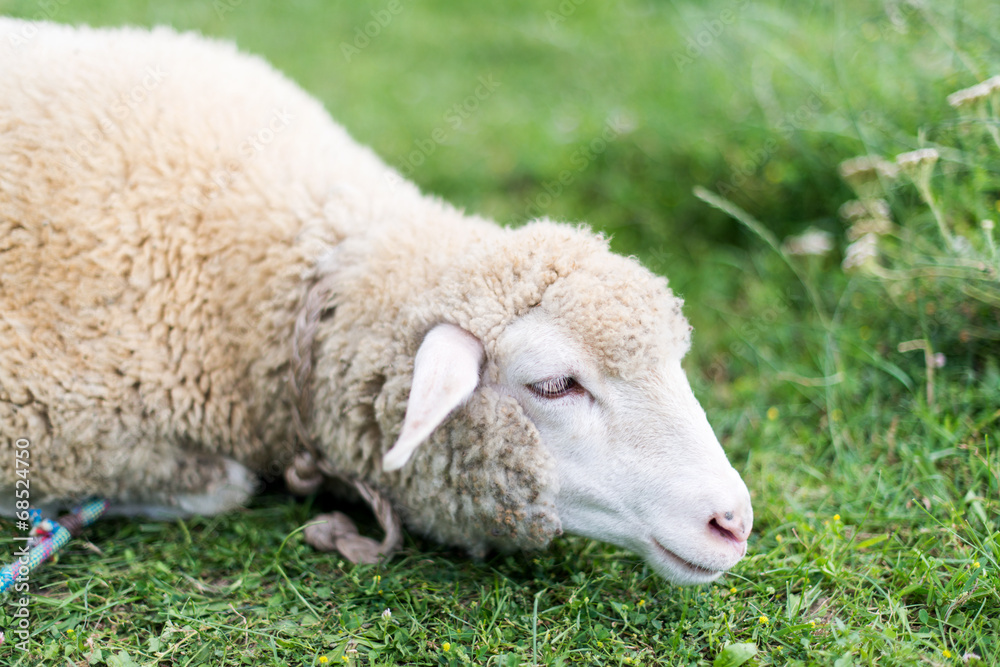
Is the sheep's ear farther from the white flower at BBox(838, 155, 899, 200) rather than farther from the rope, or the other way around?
the white flower at BBox(838, 155, 899, 200)

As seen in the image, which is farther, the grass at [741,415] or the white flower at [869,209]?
the white flower at [869,209]

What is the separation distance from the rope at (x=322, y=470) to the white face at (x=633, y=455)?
0.70m

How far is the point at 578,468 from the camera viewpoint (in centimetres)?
237

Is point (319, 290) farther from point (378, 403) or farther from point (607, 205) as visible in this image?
point (607, 205)

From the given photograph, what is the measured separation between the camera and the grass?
7.64 ft

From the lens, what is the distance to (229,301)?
2.79 metres

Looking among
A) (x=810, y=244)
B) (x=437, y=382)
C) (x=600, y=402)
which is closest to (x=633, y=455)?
(x=600, y=402)

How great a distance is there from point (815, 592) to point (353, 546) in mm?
1634

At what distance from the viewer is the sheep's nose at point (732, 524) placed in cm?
221

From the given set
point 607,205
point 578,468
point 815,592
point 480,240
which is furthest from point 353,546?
point 607,205

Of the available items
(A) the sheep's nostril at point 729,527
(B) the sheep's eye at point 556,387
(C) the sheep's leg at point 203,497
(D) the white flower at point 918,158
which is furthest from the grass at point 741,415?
(B) the sheep's eye at point 556,387

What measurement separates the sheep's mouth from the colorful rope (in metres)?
2.11

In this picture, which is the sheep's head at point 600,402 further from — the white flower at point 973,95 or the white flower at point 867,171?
the white flower at point 867,171

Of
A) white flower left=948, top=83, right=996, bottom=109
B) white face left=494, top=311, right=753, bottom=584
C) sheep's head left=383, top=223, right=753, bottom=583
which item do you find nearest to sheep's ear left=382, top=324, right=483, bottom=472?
sheep's head left=383, top=223, right=753, bottom=583
